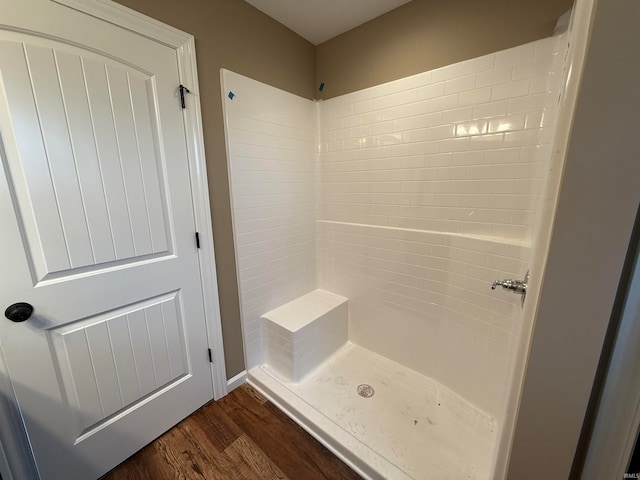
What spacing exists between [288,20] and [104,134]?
1371 mm

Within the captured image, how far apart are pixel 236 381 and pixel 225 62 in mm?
2021

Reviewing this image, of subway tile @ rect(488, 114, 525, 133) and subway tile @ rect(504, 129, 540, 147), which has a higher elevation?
subway tile @ rect(488, 114, 525, 133)

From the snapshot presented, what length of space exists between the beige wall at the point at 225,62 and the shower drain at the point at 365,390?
0.83 metres

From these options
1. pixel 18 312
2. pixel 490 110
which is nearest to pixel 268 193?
pixel 18 312

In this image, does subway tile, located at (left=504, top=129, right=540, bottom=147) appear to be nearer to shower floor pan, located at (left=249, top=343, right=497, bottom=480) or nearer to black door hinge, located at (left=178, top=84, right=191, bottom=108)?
shower floor pan, located at (left=249, top=343, right=497, bottom=480)

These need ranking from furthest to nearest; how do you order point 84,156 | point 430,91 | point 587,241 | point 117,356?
point 430,91
point 117,356
point 84,156
point 587,241

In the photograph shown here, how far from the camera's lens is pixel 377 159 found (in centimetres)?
181

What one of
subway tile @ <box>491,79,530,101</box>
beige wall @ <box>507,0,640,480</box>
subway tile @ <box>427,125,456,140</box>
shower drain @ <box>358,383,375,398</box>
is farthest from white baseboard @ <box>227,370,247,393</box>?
subway tile @ <box>491,79,530,101</box>

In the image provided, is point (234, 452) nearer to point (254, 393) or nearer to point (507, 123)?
point (254, 393)

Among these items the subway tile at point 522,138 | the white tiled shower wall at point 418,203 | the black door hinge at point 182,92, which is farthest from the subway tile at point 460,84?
the black door hinge at point 182,92

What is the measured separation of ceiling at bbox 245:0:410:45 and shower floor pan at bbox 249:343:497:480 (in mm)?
2397

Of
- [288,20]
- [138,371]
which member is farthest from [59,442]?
[288,20]

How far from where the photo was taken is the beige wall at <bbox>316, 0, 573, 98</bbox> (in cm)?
123

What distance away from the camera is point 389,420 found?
150cm
